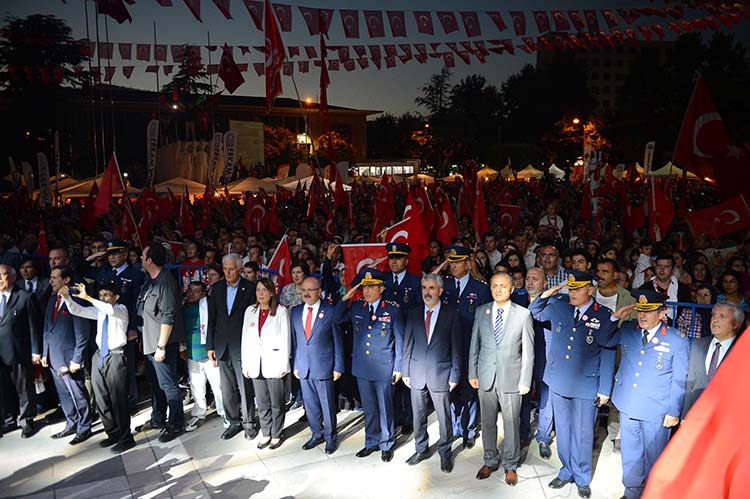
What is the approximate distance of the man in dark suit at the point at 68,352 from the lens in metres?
6.30

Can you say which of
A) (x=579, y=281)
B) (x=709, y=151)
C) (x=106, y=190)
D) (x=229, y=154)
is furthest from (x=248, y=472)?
(x=229, y=154)

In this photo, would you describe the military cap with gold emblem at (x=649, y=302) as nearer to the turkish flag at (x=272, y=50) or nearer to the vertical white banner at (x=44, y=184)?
the turkish flag at (x=272, y=50)

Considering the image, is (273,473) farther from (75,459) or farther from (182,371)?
(182,371)

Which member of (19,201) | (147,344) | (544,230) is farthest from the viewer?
(19,201)

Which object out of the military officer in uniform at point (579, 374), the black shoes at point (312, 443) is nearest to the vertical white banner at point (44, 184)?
the black shoes at point (312, 443)

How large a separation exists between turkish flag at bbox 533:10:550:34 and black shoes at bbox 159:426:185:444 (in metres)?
9.23

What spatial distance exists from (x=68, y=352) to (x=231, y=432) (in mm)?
1889

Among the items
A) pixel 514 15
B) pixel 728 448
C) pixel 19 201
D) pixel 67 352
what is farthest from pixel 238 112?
pixel 728 448

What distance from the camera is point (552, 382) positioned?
5.16 m

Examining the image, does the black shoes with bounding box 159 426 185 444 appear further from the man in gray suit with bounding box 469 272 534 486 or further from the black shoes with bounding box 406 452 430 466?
the man in gray suit with bounding box 469 272 534 486

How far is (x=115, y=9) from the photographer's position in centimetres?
979

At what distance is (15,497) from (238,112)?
188 ft

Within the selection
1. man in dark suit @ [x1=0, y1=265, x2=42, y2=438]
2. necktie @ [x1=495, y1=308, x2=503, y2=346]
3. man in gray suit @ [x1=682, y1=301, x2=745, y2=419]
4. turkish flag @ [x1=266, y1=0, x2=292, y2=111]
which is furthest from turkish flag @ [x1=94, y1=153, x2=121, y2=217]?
man in gray suit @ [x1=682, y1=301, x2=745, y2=419]

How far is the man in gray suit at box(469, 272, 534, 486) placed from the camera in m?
5.21
